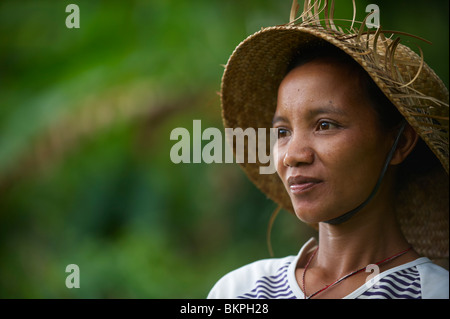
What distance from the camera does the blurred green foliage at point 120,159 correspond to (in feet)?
10.5

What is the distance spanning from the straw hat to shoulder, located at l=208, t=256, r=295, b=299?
263 mm

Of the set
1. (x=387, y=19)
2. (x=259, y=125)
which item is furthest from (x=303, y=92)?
(x=387, y=19)

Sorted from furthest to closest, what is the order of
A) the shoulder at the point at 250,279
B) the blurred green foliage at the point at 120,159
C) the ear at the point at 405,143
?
the blurred green foliage at the point at 120,159, the shoulder at the point at 250,279, the ear at the point at 405,143

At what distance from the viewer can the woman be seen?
49.4 inches

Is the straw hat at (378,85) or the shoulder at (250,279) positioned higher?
the straw hat at (378,85)

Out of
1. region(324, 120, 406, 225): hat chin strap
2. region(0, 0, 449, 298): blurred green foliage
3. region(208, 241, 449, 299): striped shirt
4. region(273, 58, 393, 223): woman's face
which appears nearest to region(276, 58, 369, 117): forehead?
region(273, 58, 393, 223): woman's face

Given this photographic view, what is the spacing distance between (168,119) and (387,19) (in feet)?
4.77

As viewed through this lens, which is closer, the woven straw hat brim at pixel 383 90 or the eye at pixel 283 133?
the woven straw hat brim at pixel 383 90

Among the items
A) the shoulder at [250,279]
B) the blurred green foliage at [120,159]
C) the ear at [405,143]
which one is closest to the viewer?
the ear at [405,143]

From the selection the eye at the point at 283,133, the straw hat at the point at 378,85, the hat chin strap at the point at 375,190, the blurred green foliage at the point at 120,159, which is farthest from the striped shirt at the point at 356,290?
the blurred green foliage at the point at 120,159

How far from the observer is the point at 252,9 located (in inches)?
120

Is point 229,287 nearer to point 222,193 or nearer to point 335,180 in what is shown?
point 335,180

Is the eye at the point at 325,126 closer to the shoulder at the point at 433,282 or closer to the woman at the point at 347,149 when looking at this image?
the woman at the point at 347,149

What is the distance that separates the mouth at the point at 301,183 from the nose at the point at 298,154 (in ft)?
0.12
